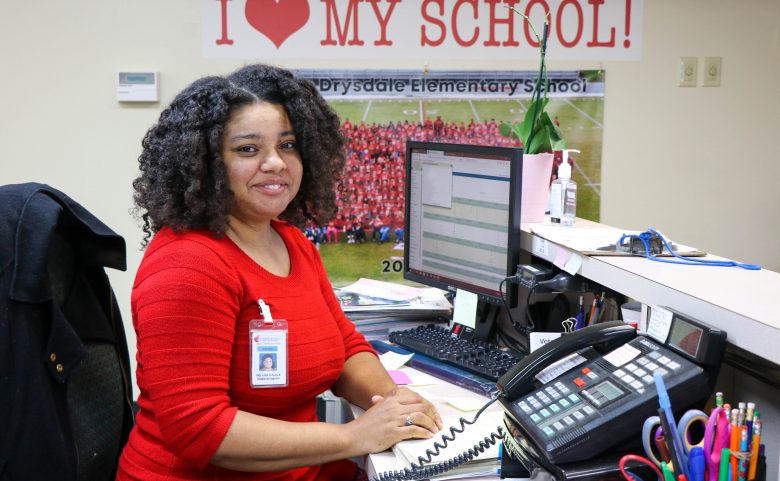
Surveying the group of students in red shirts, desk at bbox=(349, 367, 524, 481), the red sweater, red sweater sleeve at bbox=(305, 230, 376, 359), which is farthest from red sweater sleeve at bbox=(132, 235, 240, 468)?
the group of students in red shirts

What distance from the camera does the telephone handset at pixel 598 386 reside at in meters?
0.91

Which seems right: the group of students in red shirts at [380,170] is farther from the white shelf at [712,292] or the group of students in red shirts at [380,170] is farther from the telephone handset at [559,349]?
the telephone handset at [559,349]

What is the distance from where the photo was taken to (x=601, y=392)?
959 mm

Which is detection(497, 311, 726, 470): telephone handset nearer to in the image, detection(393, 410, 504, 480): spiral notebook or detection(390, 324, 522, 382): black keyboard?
detection(393, 410, 504, 480): spiral notebook

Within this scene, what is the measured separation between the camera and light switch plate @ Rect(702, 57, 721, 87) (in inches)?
128

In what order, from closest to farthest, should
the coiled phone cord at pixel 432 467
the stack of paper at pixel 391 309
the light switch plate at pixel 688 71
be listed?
the coiled phone cord at pixel 432 467
the stack of paper at pixel 391 309
the light switch plate at pixel 688 71

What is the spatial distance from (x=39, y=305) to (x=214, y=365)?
1.09 ft

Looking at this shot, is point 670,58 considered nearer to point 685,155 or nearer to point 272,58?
point 685,155

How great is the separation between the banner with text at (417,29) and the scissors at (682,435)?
2.34 metres

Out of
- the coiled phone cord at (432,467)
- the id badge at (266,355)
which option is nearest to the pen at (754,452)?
the coiled phone cord at (432,467)

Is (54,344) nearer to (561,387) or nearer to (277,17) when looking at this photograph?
(561,387)

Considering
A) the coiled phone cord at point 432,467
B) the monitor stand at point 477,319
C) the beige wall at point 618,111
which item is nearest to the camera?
the coiled phone cord at point 432,467

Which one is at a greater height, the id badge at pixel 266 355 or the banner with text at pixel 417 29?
the banner with text at pixel 417 29

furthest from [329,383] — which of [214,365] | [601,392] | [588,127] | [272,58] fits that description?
[588,127]
